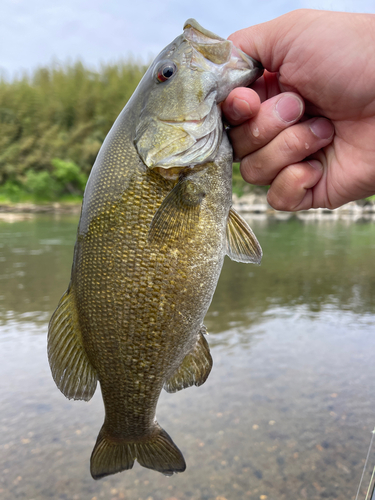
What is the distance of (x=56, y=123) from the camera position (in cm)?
4638

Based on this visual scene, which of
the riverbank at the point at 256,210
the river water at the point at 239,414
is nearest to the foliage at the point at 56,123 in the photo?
the riverbank at the point at 256,210

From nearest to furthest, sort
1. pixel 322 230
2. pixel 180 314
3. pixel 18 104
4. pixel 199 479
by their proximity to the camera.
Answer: pixel 180 314, pixel 199 479, pixel 322 230, pixel 18 104

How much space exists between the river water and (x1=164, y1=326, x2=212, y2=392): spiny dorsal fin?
5.60 ft

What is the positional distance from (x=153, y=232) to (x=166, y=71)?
0.69 meters

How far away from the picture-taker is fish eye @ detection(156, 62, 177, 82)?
1668 millimetres

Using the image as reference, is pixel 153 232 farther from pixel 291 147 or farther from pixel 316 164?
pixel 316 164

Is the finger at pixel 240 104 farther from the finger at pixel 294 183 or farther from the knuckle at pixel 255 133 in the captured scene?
the finger at pixel 294 183

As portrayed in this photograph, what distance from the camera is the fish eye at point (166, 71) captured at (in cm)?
167

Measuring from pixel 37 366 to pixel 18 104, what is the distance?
48.6 meters

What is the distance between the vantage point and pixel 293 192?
216 cm

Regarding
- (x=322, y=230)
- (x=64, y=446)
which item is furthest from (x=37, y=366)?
(x=322, y=230)

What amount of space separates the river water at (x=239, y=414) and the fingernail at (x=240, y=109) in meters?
2.55

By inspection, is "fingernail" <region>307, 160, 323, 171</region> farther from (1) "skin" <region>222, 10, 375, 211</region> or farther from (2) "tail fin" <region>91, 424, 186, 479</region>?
(2) "tail fin" <region>91, 424, 186, 479</region>

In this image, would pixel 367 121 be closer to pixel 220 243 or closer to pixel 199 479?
pixel 220 243
